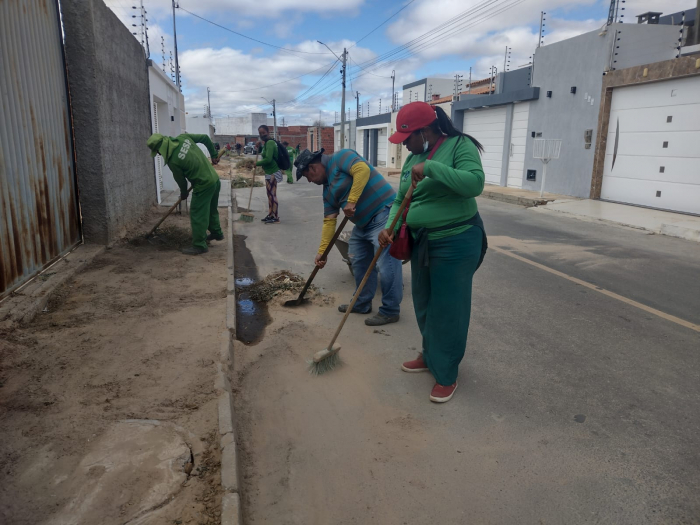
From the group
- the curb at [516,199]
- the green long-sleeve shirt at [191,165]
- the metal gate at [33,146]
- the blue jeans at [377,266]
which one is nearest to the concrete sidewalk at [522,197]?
the curb at [516,199]

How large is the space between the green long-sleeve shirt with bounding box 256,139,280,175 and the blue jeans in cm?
607

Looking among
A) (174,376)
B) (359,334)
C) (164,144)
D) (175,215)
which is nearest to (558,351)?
(359,334)

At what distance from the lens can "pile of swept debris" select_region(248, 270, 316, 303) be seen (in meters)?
5.77

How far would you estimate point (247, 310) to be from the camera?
18.0 ft

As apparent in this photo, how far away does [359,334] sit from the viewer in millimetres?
4668

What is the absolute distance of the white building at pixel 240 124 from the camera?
92750 millimetres

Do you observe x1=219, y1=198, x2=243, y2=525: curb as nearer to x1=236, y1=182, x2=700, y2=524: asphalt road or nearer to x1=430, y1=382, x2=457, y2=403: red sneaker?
x1=236, y1=182, x2=700, y2=524: asphalt road

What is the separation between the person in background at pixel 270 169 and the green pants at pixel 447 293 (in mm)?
7688

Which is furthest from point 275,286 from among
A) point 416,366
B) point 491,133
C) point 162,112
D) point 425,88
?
point 425,88

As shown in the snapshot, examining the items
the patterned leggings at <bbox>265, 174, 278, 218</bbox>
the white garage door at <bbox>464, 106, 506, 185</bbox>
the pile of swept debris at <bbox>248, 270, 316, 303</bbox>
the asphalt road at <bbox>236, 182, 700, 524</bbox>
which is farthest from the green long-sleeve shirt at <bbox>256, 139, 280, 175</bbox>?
the white garage door at <bbox>464, 106, 506, 185</bbox>

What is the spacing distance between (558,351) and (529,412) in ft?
3.66

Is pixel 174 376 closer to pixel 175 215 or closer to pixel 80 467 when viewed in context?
pixel 80 467

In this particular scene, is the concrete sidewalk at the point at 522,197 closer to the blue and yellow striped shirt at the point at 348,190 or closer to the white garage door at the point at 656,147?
the white garage door at the point at 656,147

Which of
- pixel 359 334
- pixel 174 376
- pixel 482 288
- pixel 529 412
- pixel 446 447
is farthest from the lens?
pixel 482 288
